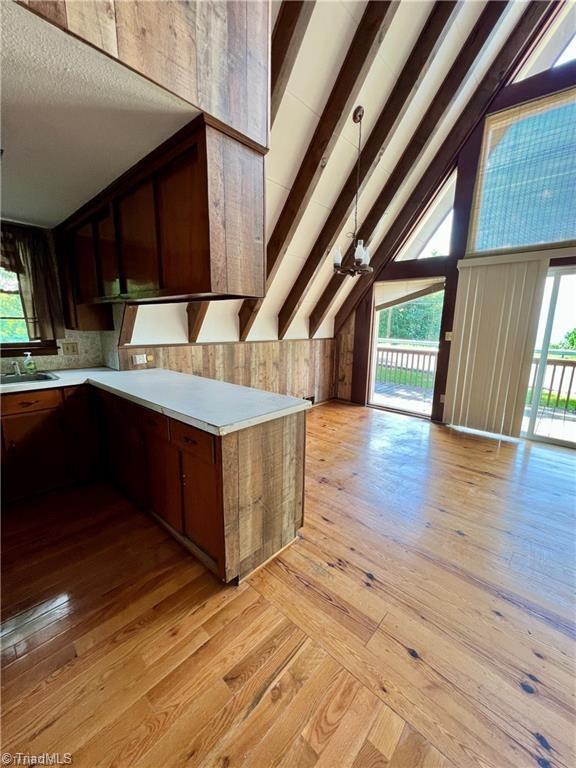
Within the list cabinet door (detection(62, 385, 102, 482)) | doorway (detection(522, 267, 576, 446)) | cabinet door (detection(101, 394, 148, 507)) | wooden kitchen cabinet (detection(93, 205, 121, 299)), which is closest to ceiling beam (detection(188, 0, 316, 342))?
wooden kitchen cabinet (detection(93, 205, 121, 299))

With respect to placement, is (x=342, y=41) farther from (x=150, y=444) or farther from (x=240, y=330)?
(x=150, y=444)

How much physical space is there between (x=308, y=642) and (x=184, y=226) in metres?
2.10

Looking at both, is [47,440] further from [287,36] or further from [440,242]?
[440,242]

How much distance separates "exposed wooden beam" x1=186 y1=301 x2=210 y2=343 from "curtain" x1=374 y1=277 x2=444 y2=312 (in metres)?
2.94

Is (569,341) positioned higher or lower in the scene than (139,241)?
lower

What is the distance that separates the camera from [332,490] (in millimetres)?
2637

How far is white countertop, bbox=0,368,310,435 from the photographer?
4.95ft

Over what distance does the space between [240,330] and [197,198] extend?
244 centimetres

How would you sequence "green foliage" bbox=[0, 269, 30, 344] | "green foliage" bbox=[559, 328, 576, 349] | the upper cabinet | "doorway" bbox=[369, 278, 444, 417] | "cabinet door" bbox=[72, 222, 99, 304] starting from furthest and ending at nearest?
1. "doorway" bbox=[369, 278, 444, 417]
2. "green foliage" bbox=[559, 328, 576, 349]
3. "green foliage" bbox=[0, 269, 30, 344]
4. "cabinet door" bbox=[72, 222, 99, 304]
5. the upper cabinet

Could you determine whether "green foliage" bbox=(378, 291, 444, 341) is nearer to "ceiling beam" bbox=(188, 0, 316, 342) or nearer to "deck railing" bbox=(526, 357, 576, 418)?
"deck railing" bbox=(526, 357, 576, 418)

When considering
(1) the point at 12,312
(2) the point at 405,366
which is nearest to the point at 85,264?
(1) the point at 12,312

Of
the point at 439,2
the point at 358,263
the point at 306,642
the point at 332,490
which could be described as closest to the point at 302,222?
the point at 358,263

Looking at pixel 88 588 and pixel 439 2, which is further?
pixel 439 2

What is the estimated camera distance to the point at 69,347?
2.91 metres
